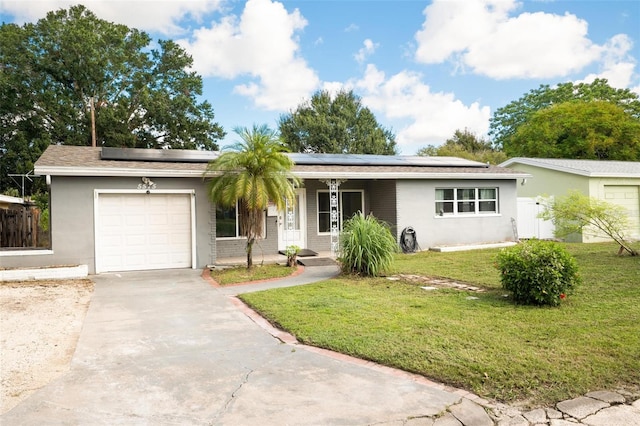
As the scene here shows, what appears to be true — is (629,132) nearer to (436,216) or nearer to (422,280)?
(436,216)

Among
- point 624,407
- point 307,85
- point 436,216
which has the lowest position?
point 624,407

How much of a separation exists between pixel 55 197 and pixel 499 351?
34.6ft

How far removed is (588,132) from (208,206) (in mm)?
29940

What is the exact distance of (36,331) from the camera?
6375 millimetres

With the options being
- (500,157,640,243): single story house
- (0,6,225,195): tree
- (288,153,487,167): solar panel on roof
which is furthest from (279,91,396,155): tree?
(288,153,487,167): solar panel on roof

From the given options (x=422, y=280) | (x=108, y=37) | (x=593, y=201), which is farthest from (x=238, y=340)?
(x=108, y=37)

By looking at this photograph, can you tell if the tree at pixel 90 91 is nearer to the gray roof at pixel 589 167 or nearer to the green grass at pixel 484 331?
the gray roof at pixel 589 167

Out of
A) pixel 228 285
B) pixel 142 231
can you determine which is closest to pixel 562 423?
pixel 228 285

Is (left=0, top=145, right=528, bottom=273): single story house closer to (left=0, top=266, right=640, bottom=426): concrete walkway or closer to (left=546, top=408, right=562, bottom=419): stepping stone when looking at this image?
(left=0, top=266, right=640, bottom=426): concrete walkway

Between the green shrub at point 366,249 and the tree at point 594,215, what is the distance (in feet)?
18.7

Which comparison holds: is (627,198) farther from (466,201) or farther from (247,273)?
(247,273)

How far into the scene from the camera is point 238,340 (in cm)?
591

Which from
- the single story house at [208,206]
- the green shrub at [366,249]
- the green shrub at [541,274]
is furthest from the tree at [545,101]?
the green shrub at [541,274]

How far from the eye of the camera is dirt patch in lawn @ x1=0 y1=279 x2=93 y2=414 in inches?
178
